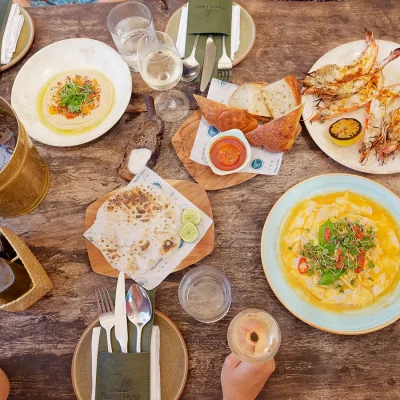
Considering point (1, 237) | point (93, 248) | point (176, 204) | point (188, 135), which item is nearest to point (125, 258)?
point (93, 248)

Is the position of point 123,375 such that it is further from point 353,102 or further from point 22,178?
point 353,102

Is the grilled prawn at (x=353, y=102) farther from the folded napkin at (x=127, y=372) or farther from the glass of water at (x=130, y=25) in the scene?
the folded napkin at (x=127, y=372)

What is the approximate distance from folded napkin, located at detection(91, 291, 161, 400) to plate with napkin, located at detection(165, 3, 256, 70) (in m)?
1.23

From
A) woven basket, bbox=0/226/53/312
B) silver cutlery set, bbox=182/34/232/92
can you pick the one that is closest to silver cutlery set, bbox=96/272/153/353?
woven basket, bbox=0/226/53/312

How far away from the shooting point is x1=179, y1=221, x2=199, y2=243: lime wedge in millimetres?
1666

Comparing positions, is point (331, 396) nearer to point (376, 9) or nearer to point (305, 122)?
point (305, 122)

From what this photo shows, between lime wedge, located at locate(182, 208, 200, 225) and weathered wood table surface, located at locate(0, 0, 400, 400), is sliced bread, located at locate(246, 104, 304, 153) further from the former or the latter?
lime wedge, located at locate(182, 208, 200, 225)

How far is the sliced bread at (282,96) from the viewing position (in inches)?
70.5

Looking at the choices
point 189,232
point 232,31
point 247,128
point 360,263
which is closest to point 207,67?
point 232,31

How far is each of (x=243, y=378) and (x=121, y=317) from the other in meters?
0.48

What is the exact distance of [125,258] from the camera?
5.51ft

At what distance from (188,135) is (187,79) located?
0.27 meters

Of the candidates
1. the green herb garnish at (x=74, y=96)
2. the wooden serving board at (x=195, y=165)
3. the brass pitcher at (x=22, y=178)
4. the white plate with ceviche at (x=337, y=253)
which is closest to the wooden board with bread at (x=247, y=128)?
the wooden serving board at (x=195, y=165)

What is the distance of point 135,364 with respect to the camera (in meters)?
1.49
